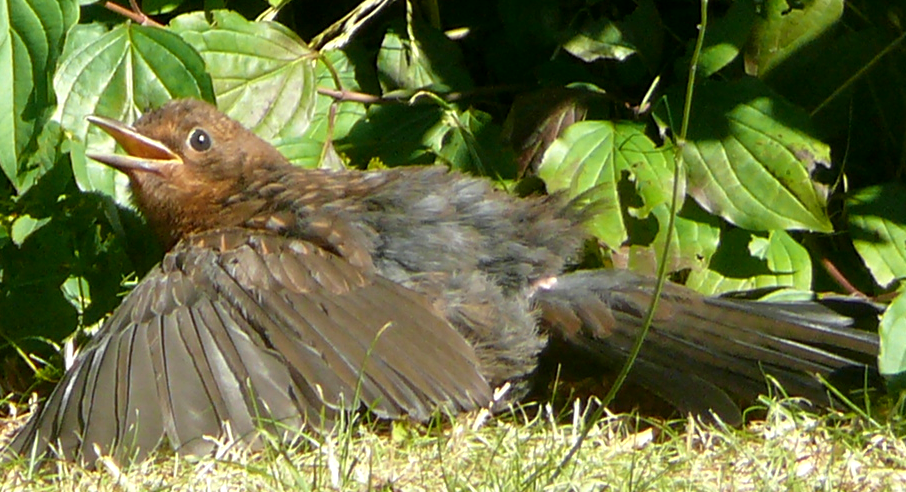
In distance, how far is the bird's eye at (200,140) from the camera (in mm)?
4070

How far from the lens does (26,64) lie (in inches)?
139

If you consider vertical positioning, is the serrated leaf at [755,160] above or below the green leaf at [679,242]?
above

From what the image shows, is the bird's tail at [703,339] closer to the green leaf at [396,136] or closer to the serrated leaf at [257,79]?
the green leaf at [396,136]

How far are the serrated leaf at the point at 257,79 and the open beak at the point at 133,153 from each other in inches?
12.2

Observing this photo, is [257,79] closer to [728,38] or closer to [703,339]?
[728,38]

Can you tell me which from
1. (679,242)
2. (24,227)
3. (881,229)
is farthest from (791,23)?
(24,227)

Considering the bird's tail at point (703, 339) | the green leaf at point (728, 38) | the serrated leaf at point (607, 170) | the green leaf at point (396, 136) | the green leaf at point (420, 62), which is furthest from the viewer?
the green leaf at point (420, 62)

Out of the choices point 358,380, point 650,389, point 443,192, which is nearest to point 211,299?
point 358,380

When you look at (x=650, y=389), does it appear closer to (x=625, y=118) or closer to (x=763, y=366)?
(x=763, y=366)

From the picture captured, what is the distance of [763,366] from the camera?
3.60 m

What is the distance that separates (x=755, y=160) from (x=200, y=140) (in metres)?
1.78

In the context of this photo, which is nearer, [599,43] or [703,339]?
[703,339]

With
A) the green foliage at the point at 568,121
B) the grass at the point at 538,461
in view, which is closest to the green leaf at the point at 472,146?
the green foliage at the point at 568,121

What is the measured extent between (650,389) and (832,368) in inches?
20.7
